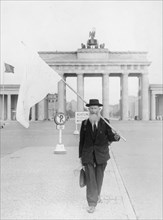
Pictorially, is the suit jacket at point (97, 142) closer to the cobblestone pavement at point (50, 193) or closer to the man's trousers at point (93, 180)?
the man's trousers at point (93, 180)

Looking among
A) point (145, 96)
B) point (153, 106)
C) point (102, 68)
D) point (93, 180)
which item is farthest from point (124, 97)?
point (93, 180)

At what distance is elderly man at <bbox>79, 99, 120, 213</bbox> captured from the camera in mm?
3650

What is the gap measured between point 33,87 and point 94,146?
3.11 feet

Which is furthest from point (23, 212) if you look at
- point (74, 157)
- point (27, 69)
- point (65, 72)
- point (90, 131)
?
point (65, 72)

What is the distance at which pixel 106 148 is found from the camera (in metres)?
3.75

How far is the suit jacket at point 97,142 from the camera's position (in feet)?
12.2

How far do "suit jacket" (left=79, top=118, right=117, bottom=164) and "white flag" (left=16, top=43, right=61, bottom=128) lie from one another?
0.64 metres

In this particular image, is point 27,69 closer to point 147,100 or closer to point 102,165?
point 102,165

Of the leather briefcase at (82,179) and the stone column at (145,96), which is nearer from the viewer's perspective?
the leather briefcase at (82,179)

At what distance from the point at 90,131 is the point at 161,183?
5.47 m

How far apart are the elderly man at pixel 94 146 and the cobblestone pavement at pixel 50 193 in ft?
6.44

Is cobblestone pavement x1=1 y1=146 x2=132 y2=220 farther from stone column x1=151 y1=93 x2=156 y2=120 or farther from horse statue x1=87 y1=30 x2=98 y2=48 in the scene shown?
stone column x1=151 y1=93 x2=156 y2=120

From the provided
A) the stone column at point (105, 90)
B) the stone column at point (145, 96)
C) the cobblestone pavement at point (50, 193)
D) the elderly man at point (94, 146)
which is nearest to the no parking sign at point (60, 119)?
the cobblestone pavement at point (50, 193)

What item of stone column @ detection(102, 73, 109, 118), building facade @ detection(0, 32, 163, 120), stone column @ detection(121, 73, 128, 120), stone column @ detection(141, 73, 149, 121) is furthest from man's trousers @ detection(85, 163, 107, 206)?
stone column @ detection(102, 73, 109, 118)
